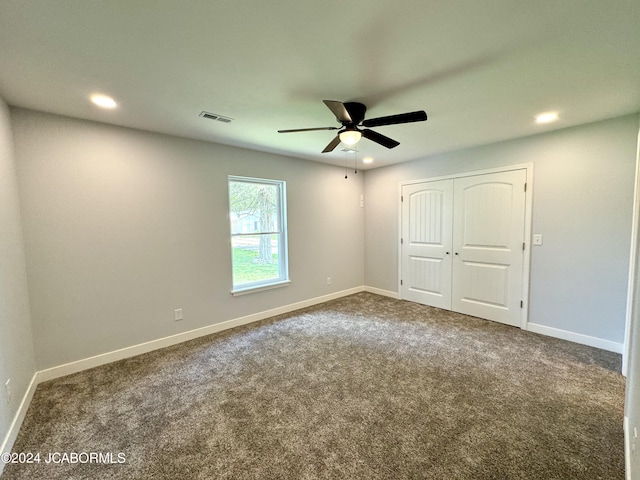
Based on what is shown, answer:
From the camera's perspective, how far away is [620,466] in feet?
4.93

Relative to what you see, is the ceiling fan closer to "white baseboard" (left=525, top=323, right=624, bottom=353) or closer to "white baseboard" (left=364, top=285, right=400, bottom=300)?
"white baseboard" (left=525, top=323, right=624, bottom=353)

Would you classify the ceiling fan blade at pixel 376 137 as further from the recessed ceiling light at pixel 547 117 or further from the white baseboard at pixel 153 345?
the white baseboard at pixel 153 345

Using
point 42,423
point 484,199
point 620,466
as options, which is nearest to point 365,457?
point 620,466

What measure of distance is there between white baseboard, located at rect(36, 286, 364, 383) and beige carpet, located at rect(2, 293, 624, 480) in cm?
10

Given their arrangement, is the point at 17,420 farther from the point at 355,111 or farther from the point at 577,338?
the point at 577,338

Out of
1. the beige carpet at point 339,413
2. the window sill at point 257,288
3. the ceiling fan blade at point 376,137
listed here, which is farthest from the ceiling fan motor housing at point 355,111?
the window sill at point 257,288

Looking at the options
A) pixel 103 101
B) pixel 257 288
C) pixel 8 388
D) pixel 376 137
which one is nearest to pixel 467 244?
pixel 376 137

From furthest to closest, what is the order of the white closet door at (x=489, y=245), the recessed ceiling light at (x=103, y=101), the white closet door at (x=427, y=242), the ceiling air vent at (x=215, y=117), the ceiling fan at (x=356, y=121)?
the white closet door at (x=427, y=242) < the white closet door at (x=489, y=245) < the ceiling air vent at (x=215, y=117) < the recessed ceiling light at (x=103, y=101) < the ceiling fan at (x=356, y=121)

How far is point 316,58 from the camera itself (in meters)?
1.68

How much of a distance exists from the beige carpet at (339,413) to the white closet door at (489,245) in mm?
660

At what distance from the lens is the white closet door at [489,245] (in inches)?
136

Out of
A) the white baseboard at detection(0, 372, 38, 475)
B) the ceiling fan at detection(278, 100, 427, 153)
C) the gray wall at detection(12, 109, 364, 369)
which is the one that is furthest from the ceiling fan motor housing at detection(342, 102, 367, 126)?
the white baseboard at detection(0, 372, 38, 475)

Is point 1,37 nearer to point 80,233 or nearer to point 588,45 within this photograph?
point 80,233

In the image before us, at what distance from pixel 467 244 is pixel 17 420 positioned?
481cm
